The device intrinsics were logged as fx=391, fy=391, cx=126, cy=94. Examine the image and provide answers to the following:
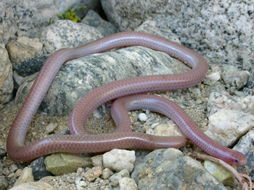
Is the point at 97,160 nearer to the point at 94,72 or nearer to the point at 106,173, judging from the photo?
the point at 106,173

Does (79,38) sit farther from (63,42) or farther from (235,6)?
(235,6)

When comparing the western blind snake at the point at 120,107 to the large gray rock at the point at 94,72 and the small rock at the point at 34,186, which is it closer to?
the large gray rock at the point at 94,72

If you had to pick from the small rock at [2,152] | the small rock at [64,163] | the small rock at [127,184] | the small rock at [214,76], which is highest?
the small rock at [214,76]

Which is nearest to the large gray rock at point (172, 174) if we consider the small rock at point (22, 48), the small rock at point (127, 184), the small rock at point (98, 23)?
the small rock at point (127, 184)

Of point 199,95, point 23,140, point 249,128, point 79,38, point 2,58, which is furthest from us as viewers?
point 79,38

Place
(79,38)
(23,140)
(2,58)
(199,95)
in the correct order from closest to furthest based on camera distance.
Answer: (23,140) < (2,58) < (199,95) < (79,38)

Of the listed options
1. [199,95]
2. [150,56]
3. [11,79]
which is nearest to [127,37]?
[150,56]

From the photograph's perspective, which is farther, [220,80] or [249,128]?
[220,80]

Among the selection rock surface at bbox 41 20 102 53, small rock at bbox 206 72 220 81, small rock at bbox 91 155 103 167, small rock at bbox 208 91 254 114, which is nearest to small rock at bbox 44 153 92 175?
small rock at bbox 91 155 103 167
